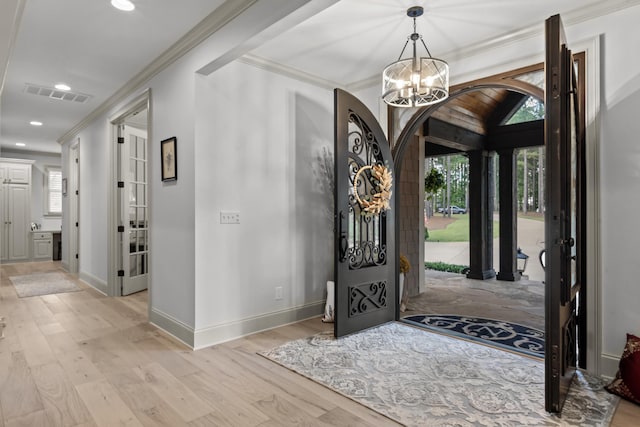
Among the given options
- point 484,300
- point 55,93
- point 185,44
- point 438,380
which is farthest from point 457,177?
point 55,93

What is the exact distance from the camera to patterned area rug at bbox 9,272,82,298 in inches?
203

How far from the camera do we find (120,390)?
2.32 m

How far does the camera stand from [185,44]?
3.05 meters

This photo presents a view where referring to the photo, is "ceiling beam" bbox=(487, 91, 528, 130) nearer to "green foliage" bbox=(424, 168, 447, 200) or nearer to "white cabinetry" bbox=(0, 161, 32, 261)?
"green foliage" bbox=(424, 168, 447, 200)

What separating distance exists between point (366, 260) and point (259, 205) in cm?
113

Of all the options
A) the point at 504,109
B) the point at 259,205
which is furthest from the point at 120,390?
the point at 504,109

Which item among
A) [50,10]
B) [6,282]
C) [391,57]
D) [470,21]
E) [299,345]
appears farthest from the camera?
[6,282]

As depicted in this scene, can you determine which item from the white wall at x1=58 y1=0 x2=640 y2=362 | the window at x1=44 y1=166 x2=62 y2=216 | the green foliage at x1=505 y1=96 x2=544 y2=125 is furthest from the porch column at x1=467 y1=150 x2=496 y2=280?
the window at x1=44 y1=166 x2=62 y2=216

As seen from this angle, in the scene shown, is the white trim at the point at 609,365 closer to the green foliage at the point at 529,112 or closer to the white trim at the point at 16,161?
the green foliage at the point at 529,112

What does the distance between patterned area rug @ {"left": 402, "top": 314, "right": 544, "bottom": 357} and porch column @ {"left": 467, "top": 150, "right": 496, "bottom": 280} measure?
2.68 m

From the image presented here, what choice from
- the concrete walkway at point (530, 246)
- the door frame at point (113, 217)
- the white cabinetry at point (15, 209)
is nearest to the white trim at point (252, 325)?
the door frame at point (113, 217)

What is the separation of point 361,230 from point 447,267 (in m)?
4.61

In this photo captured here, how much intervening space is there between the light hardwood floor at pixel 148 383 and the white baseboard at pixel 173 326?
66mm

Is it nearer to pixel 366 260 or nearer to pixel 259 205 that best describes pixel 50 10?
pixel 259 205
